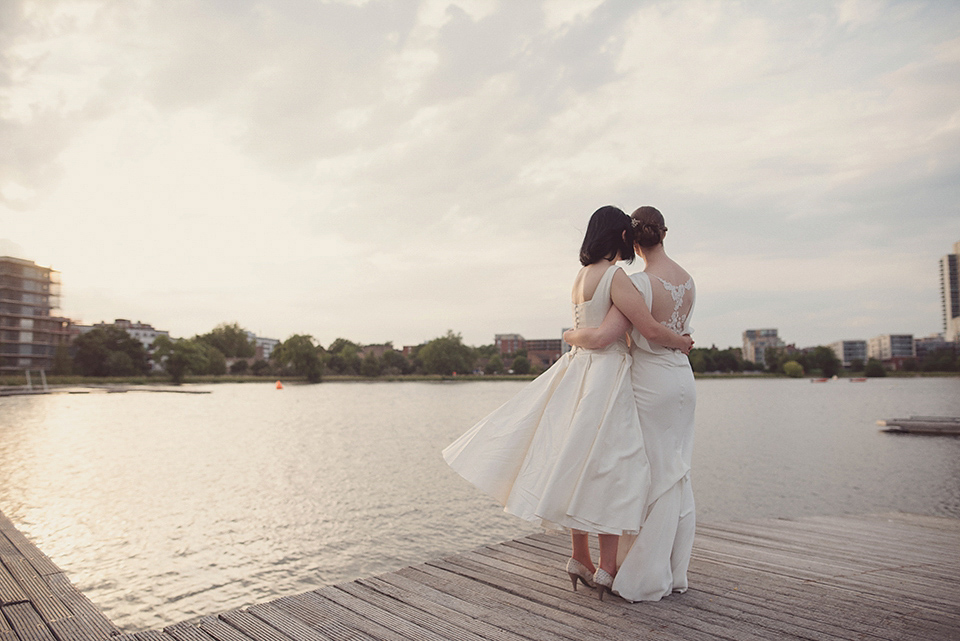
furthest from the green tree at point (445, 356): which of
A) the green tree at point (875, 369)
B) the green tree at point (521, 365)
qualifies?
the green tree at point (875, 369)

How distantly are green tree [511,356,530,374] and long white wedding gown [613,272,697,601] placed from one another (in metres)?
97.5

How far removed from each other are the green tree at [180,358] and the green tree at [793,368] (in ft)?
366

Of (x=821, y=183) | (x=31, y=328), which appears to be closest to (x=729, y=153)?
(x=821, y=183)

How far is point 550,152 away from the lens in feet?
101

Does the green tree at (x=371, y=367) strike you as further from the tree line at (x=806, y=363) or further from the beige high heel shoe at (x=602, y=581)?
the beige high heel shoe at (x=602, y=581)

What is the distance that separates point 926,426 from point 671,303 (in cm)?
2809

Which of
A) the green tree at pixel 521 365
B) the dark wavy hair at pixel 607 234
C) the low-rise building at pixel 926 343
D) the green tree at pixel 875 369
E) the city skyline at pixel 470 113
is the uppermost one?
the city skyline at pixel 470 113

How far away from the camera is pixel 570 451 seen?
2736 mm

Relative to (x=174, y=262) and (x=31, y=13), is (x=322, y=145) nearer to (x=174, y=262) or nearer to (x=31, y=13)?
(x=31, y=13)

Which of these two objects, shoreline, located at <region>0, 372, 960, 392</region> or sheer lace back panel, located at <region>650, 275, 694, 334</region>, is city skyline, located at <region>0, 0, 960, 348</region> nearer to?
sheer lace back panel, located at <region>650, 275, 694, 334</region>

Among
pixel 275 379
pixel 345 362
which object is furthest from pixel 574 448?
pixel 345 362

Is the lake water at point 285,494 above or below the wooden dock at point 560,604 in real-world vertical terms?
below

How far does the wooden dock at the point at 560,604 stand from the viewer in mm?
2406

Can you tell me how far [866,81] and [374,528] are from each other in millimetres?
28578
